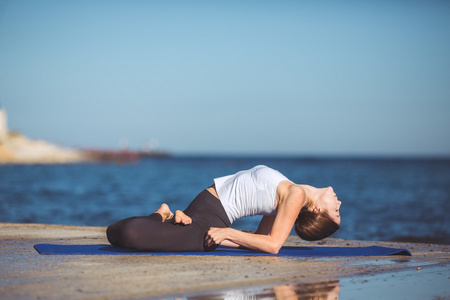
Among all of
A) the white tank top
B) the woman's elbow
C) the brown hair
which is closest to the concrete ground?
the woman's elbow

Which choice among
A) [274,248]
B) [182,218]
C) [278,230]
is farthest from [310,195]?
[182,218]

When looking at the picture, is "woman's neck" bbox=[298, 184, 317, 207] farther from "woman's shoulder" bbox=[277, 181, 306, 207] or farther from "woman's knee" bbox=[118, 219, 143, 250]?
"woman's knee" bbox=[118, 219, 143, 250]

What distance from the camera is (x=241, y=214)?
13.4 ft

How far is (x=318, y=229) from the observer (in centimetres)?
399

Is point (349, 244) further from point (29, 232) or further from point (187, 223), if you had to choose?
point (29, 232)

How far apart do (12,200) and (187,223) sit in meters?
16.2

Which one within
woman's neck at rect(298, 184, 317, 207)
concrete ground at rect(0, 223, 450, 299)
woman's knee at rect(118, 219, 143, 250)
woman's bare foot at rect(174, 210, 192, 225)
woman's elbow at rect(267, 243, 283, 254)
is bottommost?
concrete ground at rect(0, 223, 450, 299)

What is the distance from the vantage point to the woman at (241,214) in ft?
12.6

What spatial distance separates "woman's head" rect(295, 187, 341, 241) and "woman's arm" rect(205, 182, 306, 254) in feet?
0.55

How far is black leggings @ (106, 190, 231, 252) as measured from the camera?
3.87m

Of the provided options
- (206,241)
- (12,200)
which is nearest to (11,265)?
(206,241)

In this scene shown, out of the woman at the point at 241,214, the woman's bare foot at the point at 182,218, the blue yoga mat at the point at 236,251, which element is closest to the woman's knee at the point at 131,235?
the woman at the point at 241,214

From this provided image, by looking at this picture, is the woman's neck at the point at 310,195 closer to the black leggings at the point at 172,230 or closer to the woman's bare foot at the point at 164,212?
the black leggings at the point at 172,230

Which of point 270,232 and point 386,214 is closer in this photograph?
point 270,232
